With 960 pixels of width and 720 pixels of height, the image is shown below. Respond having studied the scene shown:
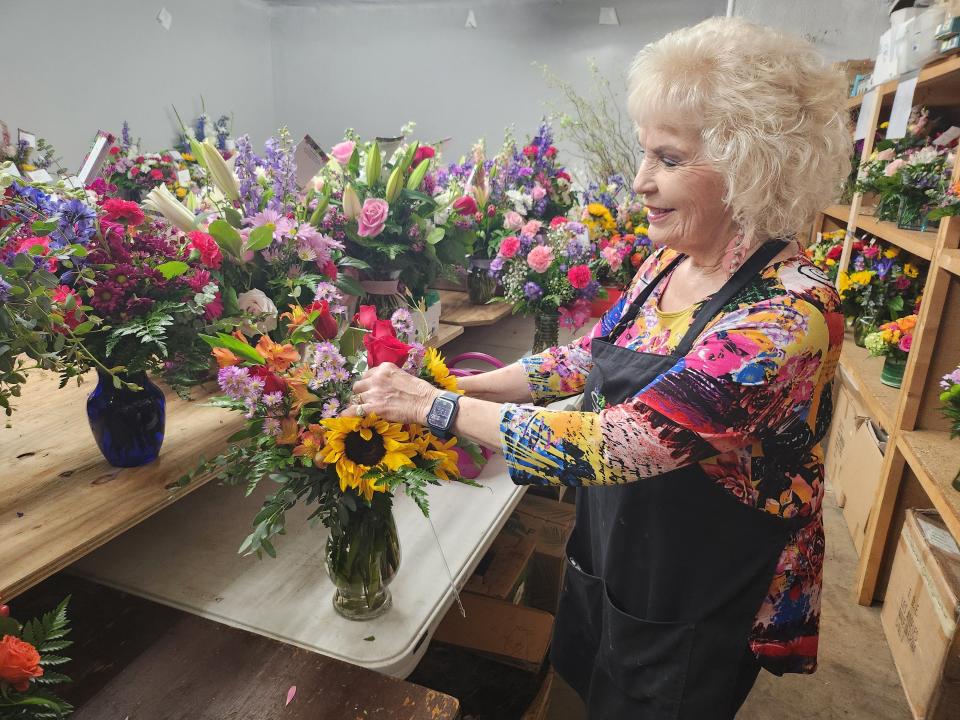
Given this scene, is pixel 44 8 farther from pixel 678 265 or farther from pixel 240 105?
pixel 678 265

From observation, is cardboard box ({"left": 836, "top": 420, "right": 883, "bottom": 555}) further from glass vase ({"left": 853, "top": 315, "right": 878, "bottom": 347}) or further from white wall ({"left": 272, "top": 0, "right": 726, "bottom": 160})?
white wall ({"left": 272, "top": 0, "right": 726, "bottom": 160})

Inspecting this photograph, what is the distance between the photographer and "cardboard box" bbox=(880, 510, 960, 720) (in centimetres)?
178

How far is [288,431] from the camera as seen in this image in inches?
38.2

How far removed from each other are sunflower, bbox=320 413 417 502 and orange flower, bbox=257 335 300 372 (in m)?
0.11

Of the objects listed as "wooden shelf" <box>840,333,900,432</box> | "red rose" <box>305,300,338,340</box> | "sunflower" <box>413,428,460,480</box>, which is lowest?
"wooden shelf" <box>840,333,900,432</box>

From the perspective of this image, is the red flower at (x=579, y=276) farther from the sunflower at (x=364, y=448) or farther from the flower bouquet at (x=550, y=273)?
the sunflower at (x=364, y=448)

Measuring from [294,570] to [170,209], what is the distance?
764mm

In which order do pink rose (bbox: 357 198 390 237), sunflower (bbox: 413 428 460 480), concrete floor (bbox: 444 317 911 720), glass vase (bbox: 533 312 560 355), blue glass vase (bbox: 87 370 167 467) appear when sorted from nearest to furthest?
sunflower (bbox: 413 428 460 480), blue glass vase (bbox: 87 370 167 467), pink rose (bbox: 357 198 390 237), concrete floor (bbox: 444 317 911 720), glass vase (bbox: 533 312 560 355)

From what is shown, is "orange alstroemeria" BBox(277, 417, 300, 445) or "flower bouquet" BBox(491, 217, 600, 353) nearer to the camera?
"orange alstroemeria" BBox(277, 417, 300, 445)

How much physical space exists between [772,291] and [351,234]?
3.56ft

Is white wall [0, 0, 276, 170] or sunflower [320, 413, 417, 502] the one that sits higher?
white wall [0, 0, 276, 170]

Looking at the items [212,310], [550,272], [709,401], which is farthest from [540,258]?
[709,401]

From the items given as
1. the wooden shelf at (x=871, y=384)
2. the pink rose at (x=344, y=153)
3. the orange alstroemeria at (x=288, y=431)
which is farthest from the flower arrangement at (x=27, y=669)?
the wooden shelf at (x=871, y=384)

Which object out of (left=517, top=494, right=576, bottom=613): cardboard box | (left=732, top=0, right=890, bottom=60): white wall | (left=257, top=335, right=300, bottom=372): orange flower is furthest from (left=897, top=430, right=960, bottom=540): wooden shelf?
(left=732, top=0, right=890, bottom=60): white wall
